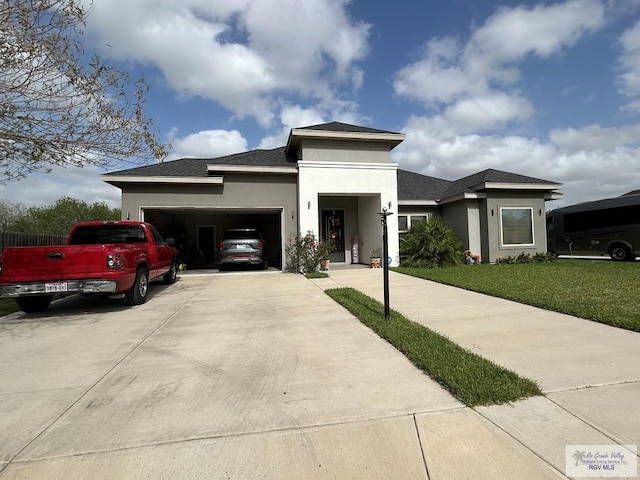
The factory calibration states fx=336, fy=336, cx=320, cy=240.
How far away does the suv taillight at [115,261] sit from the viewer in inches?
249

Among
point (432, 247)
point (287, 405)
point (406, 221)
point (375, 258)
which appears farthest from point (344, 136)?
point (287, 405)

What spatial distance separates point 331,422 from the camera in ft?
8.57

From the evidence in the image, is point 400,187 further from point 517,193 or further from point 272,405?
point 272,405

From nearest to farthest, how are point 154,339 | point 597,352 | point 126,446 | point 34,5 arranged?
point 126,446
point 597,352
point 154,339
point 34,5

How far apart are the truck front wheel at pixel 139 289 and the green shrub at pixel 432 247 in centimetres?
968

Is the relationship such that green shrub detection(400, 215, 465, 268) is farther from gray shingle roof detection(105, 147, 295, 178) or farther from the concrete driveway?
the concrete driveway

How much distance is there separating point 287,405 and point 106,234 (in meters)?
7.54

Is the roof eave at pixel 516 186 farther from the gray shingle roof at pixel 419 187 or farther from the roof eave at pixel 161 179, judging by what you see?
the roof eave at pixel 161 179

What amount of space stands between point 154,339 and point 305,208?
8.68 meters

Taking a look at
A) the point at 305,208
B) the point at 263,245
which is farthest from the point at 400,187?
the point at 263,245

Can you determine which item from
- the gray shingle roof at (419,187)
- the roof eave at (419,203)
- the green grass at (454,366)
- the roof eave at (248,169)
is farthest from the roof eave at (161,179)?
the green grass at (454,366)

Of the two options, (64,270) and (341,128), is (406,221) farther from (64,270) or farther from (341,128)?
(64,270)

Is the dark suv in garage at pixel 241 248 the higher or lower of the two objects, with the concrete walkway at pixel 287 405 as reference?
higher

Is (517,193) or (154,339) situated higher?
(517,193)
